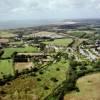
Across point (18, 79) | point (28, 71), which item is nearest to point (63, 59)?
point (28, 71)

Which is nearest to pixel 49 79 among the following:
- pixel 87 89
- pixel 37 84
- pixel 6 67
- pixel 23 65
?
pixel 37 84

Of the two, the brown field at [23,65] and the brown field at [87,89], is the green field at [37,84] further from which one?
the brown field at [23,65]

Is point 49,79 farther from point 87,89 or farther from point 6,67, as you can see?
point 6,67

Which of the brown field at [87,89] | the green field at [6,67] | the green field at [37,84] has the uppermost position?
the green field at [6,67]

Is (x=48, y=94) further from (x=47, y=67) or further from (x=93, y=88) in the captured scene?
(x=47, y=67)

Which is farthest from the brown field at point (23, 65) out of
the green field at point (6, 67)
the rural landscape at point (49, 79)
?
the green field at point (6, 67)

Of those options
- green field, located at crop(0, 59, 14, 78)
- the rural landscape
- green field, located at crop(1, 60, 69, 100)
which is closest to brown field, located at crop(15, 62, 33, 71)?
the rural landscape
